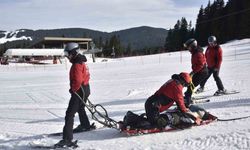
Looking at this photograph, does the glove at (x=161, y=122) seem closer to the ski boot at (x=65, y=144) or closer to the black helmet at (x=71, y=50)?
the ski boot at (x=65, y=144)

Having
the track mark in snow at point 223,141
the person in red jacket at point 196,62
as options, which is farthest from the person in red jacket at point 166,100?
the person in red jacket at point 196,62

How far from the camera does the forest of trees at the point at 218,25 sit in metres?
79.7

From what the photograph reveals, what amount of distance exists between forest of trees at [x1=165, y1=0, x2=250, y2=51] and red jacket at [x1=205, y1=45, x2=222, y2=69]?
5827cm

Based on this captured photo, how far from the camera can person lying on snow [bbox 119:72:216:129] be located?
351 inches

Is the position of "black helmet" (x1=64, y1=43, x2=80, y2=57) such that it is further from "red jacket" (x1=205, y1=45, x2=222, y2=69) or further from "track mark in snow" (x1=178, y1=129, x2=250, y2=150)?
"red jacket" (x1=205, y1=45, x2=222, y2=69)

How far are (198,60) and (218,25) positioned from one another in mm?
75913

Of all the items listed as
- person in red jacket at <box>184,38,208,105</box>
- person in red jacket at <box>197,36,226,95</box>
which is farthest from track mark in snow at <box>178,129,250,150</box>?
person in red jacket at <box>197,36,226,95</box>

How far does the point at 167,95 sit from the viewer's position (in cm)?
901

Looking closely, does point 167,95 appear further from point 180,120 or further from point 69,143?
point 69,143

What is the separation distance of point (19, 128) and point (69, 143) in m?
3.17

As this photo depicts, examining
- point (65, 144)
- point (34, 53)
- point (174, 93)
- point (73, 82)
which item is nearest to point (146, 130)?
point (174, 93)

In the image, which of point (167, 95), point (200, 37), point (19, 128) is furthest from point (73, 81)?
point (200, 37)

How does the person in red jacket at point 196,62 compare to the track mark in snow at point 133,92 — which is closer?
the person in red jacket at point 196,62

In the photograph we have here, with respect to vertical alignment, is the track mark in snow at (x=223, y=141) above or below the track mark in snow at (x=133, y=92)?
above
